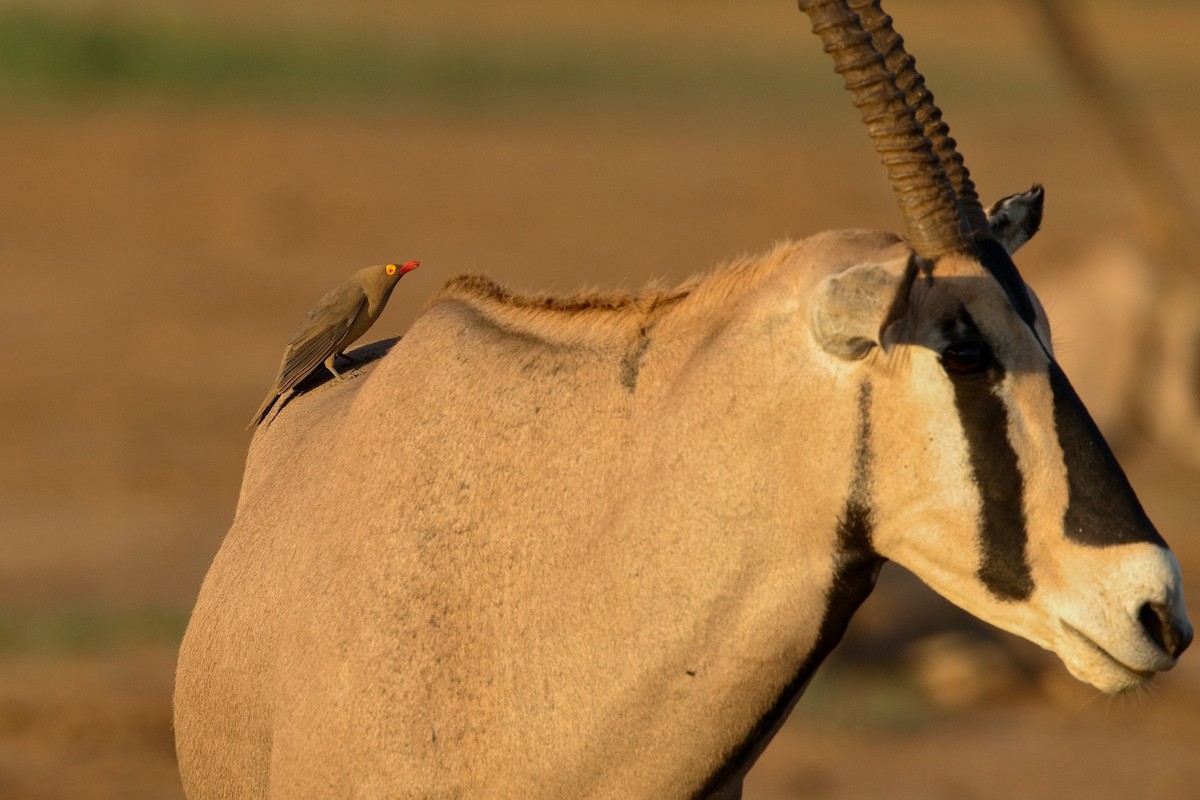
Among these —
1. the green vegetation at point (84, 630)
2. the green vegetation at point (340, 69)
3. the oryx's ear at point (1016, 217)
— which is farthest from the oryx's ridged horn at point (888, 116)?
the green vegetation at point (340, 69)

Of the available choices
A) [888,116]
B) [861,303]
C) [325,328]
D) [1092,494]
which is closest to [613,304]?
[888,116]

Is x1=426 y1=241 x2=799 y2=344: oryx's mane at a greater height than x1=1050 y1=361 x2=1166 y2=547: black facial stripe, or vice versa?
x1=426 y1=241 x2=799 y2=344: oryx's mane

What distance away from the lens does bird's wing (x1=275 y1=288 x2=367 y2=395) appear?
517 cm

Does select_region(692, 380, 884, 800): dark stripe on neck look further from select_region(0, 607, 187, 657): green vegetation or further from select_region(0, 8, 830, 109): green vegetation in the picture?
select_region(0, 8, 830, 109): green vegetation

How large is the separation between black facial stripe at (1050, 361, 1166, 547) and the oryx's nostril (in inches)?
5.3

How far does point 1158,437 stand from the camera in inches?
571

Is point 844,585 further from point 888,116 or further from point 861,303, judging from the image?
point 888,116

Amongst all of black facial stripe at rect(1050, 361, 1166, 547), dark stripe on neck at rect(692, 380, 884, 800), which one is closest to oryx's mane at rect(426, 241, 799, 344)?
dark stripe on neck at rect(692, 380, 884, 800)

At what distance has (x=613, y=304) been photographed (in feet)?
14.7

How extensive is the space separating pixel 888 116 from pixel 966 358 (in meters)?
0.60

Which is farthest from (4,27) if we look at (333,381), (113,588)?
(333,381)

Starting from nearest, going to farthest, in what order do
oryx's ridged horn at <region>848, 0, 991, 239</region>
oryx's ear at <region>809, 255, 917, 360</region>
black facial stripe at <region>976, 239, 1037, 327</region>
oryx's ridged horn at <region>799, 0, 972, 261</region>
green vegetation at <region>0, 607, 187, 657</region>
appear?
oryx's ear at <region>809, 255, 917, 360</region> → black facial stripe at <region>976, 239, 1037, 327</region> → oryx's ridged horn at <region>799, 0, 972, 261</region> → oryx's ridged horn at <region>848, 0, 991, 239</region> → green vegetation at <region>0, 607, 187, 657</region>

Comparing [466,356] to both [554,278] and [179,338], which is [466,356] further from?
[554,278]

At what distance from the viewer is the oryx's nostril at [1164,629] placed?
149 inches
